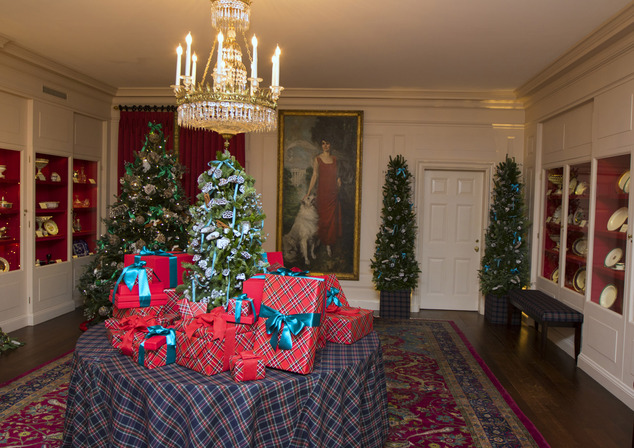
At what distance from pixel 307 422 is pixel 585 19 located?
4.07 metres

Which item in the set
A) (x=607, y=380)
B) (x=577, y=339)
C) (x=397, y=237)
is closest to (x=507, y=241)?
(x=397, y=237)

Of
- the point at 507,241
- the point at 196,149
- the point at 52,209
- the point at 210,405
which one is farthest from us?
the point at 196,149

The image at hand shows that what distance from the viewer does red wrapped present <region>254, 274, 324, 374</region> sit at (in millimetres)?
2160

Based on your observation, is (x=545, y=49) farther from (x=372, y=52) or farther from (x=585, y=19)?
(x=372, y=52)

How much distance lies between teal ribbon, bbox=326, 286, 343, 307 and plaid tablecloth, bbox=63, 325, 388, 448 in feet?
1.43

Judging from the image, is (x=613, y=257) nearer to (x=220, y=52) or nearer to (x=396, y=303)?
(x=396, y=303)

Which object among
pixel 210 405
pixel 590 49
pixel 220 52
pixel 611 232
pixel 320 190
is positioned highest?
pixel 590 49

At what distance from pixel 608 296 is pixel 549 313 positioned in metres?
0.69

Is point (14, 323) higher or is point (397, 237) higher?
point (397, 237)

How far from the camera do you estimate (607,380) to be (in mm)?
4375

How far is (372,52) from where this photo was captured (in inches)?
210

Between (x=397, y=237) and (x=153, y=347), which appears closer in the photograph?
(x=153, y=347)

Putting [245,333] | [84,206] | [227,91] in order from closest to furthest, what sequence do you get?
[245,333], [227,91], [84,206]

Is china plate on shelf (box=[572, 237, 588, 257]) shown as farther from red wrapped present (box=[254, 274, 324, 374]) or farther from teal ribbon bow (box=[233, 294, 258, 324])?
teal ribbon bow (box=[233, 294, 258, 324])
